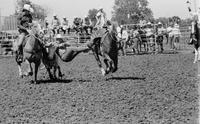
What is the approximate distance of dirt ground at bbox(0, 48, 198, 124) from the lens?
334 inches

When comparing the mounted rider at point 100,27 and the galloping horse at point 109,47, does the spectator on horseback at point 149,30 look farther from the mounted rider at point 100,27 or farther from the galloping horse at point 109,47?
the galloping horse at point 109,47

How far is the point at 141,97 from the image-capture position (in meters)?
10.8

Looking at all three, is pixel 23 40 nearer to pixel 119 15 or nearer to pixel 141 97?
pixel 141 97

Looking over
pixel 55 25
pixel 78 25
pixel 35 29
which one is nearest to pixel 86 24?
pixel 78 25

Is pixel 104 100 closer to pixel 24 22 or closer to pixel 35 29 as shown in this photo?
pixel 35 29

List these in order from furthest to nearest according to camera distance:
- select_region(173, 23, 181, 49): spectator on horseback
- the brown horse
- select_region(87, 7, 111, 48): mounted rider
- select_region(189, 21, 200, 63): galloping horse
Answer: select_region(173, 23, 181, 49): spectator on horseback < select_region(189, 21, 200, 63): galloping horse < select_region(87, 7, 111, 48): mounted rider < the brown horse

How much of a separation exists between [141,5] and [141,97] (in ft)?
408

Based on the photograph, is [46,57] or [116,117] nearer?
[116,117]

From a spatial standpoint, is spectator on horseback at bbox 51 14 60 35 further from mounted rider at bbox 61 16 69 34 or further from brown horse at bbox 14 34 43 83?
brown horse at bbox 14 34 43 83

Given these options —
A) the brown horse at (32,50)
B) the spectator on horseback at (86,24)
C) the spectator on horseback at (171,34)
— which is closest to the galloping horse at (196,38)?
the brown horse at (32,50)

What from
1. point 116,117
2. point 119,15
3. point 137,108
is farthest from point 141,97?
point 119,15

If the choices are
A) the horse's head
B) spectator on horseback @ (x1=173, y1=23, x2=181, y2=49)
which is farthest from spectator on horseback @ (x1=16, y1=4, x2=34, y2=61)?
spectator on horseback @ (x1=173, y1=23, x2=181, y2=49)

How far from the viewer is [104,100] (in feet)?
34.7

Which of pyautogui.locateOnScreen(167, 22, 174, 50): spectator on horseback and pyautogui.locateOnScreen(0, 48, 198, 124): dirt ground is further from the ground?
pyautogui.locateOnScreen(167, 22, 174, 50): spectator on horseback
